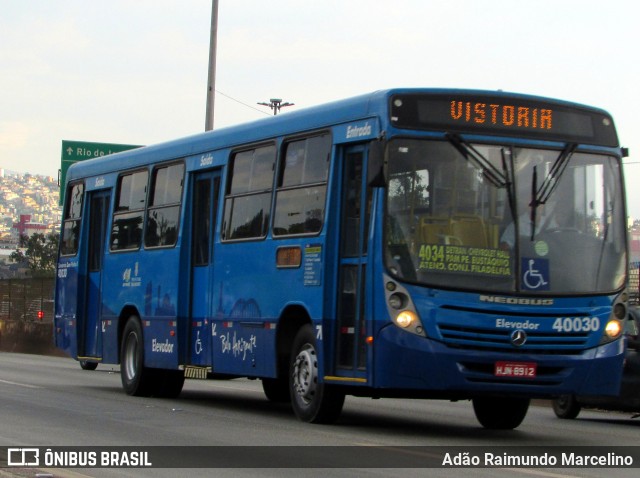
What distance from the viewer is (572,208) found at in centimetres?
1388

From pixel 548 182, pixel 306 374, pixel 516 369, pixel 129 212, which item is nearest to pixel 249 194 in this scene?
pixel 306 374

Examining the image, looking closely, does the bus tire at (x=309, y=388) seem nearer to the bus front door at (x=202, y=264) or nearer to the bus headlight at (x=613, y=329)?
the bus front door at (x=202, y=264)

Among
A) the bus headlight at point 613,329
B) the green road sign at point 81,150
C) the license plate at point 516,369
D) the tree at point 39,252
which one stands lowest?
the license plate at point 516,369

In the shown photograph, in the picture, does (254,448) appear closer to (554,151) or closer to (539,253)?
(539,253)

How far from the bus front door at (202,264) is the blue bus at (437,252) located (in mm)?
1276

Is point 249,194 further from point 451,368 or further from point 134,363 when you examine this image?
point 134,363

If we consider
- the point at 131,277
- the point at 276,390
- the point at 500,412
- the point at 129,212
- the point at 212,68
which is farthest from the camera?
the point at 212,68

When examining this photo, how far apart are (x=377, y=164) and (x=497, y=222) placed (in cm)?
131

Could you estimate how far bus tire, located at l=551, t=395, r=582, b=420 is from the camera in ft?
59.9

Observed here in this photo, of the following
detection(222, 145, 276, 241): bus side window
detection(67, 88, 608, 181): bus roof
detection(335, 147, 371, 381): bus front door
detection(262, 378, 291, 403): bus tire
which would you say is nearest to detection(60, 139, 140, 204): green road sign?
detection(67, 88, 608, 181): bus roof

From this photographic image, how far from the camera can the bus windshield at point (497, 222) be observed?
13383 millimetres

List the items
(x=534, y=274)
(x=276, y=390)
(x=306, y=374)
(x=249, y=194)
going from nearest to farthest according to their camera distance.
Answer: (x=534, y=274), (x=306, y=374), (x=249, y=194), (x=276, y=390)

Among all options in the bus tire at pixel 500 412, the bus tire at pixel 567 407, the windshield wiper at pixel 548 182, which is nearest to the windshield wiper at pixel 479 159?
the windshield wiper at pixel 548 182

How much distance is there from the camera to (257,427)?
1461 cm
